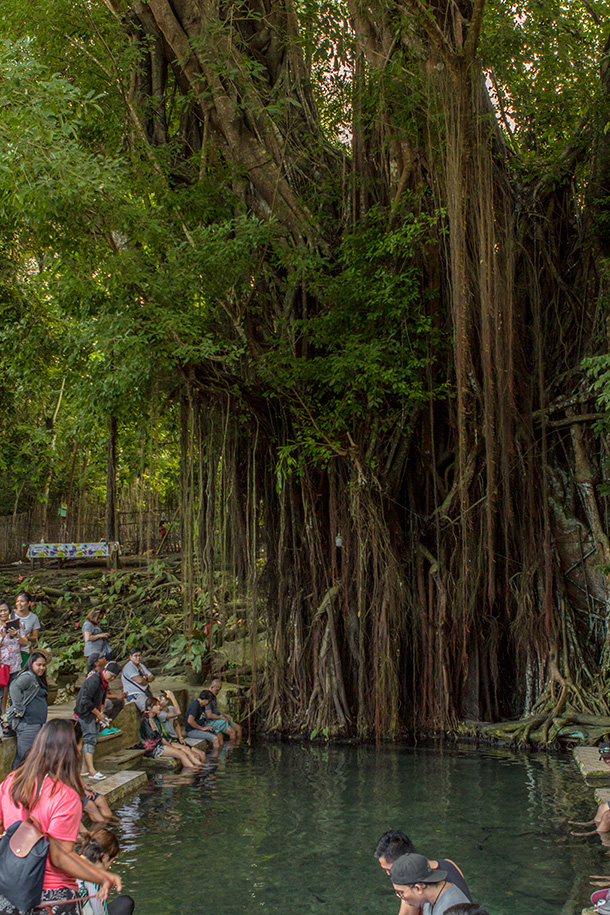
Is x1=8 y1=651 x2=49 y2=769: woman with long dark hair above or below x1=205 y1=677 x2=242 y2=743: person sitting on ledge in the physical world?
above

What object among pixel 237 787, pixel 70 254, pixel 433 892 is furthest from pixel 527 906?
pixel 70 254

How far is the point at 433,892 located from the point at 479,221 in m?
5.17

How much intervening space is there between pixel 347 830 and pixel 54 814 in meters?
3.25

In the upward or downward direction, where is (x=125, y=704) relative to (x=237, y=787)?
upward

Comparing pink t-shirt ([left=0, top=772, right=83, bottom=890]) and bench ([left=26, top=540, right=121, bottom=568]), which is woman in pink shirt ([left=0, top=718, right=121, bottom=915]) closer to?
pink t-shirt ([left=0, top=772, right=83, bottom=890])

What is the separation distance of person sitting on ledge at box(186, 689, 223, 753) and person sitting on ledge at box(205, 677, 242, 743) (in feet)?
0.16

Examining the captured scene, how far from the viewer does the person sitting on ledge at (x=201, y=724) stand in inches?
306

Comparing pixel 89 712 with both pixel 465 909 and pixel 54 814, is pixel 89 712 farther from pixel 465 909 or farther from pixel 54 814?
pixel 465 909

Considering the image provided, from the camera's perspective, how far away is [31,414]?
564 inches

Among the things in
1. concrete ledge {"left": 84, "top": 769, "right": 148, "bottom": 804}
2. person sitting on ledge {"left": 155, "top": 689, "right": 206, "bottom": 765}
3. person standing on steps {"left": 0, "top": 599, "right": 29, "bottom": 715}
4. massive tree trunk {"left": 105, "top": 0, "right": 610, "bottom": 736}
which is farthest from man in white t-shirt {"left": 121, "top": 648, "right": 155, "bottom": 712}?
person standing on steps {"left": 0, "top": 599, "right": 29, "bottom": 715}

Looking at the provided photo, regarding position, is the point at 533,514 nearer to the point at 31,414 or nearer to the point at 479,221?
the point at 479,221

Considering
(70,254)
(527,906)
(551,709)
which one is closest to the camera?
(527,906)

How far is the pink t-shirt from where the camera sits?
87.8 inches

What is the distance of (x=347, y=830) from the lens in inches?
198
